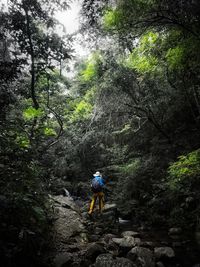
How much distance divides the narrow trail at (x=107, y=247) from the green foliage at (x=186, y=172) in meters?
1.74

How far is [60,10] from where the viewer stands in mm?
9672

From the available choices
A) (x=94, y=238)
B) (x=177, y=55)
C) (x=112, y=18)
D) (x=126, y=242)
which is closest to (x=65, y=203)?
(x=94, y=238)

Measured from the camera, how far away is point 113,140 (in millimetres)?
14125

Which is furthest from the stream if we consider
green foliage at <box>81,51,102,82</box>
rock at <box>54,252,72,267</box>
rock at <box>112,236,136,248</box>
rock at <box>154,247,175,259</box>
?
green foliage at <box>81,51,102,82</box>

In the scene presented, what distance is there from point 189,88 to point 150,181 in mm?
4631

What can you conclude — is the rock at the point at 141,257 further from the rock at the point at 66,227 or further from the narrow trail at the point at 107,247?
the rock at the point at 66,227

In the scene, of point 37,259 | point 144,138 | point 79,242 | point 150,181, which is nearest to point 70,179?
point 144,138

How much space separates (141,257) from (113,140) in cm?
942

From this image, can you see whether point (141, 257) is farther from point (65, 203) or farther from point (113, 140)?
point (113, 140)

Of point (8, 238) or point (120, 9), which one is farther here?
point (120, 9)

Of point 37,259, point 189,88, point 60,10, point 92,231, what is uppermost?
point 60,10

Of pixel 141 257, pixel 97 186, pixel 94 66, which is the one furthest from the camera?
pixel 94 66

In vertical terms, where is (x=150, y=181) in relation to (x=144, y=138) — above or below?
below

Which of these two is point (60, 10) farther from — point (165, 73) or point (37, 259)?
point (37, 259)
